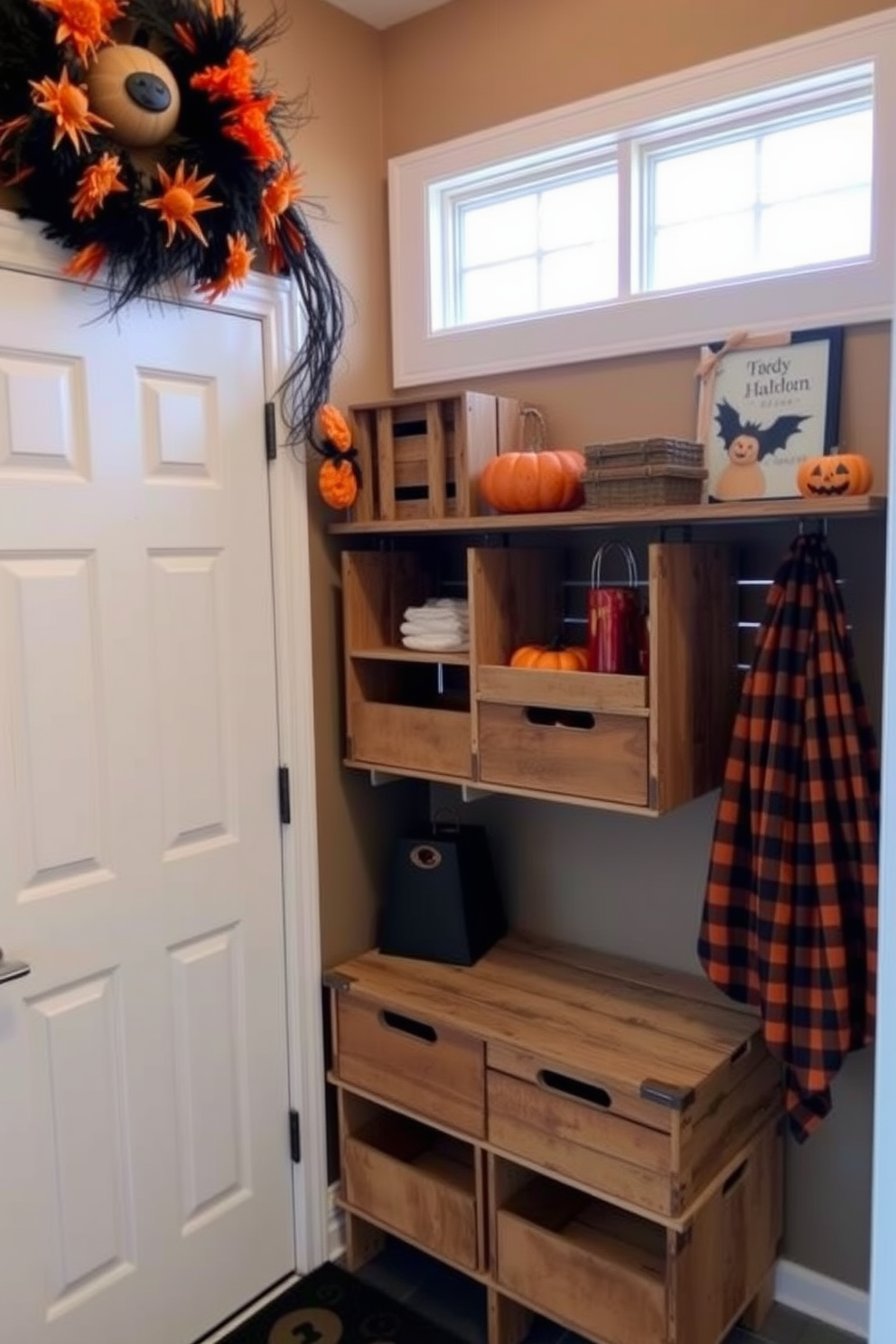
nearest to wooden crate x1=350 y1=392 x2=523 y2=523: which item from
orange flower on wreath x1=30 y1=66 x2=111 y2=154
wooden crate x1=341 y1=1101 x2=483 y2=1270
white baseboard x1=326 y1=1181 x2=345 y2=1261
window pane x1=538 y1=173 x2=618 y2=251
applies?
window pane x1=538 y1=173 x2=618 y2=251

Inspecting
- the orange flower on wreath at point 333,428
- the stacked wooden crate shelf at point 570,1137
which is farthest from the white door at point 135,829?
the stacked wooden crate shelf at point 570,1137

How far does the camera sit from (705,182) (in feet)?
6.99

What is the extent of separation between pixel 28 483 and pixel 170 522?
0.98 feet

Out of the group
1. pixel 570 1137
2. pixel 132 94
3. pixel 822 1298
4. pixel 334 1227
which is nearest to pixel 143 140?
pixel 132 94

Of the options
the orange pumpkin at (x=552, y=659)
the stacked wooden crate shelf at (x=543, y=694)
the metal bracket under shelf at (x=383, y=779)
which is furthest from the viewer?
the metal bracket under shelf at (x=383, y=779)

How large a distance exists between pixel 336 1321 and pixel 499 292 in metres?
2.32

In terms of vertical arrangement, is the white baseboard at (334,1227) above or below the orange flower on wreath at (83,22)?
below

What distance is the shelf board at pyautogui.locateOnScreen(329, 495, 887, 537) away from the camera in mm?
1688

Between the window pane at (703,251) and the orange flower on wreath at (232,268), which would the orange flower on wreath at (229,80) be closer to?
the orange flower on wreath at (232,268)

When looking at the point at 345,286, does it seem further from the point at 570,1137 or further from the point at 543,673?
the point at 570,1137

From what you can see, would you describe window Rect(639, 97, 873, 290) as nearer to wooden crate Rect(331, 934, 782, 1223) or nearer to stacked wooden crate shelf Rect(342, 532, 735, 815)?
stacked wooden crate shelf Rect(342, 532, 735, 815)

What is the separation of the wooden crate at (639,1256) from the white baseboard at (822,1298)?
8 centimetres

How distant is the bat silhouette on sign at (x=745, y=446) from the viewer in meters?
1.97

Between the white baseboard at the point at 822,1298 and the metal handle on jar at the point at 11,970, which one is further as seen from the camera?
the white baseboard at the point at 822,1298
